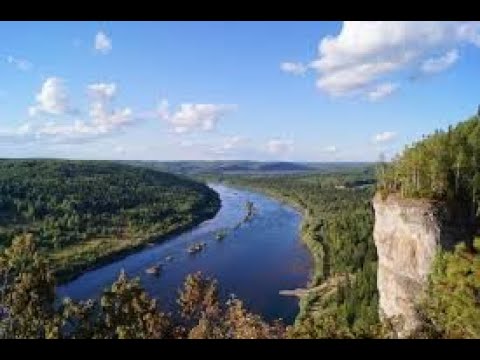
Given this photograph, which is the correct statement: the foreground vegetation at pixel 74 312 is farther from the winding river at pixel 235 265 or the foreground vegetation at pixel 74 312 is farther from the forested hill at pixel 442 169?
the winding river at pixel 235 265

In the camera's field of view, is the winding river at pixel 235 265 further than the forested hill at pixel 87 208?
No

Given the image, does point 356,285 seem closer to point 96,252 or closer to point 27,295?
point 27,295

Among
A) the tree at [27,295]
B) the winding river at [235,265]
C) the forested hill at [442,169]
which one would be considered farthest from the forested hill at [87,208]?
the tree at [27,295]

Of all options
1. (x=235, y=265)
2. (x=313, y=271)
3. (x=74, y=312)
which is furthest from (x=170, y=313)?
(x=235, y=265)

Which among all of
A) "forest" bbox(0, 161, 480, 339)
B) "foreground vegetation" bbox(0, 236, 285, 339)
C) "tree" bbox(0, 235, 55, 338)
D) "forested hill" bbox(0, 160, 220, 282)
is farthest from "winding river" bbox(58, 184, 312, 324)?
"tree" bbox(0, 235, 55, 338)

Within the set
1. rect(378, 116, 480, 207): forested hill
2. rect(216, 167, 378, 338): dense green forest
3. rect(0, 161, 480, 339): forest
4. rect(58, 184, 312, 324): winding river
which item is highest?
rect(378, 116, 480, 207): forested hill

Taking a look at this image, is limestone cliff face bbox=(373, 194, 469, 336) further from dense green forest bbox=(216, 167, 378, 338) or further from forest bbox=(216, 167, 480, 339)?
dense green forest bbox=(216, 167, 378, 338)
